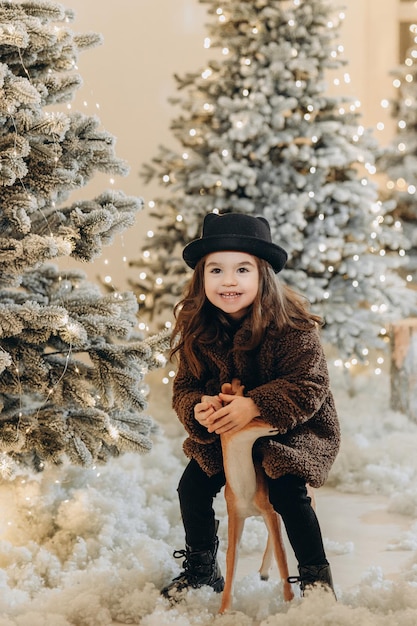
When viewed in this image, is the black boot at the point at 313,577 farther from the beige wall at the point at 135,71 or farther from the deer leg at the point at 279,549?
the beige wall at the point at 135,71

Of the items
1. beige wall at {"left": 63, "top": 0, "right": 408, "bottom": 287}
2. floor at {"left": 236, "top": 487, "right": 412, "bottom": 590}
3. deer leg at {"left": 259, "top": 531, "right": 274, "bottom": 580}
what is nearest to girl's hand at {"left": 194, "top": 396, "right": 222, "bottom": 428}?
deer leg at {"left": 259, "top": 531, "right": 274, "bottom": 580}

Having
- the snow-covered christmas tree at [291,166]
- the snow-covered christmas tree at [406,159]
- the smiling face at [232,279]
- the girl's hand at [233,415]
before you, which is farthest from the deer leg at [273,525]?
the snow-covered christmas tree at [406,159]

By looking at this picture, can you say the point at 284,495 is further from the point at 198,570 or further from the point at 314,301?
the point at 314,301

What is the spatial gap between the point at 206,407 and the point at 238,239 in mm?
420

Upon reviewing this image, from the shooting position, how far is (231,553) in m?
1.99

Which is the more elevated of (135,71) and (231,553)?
(135,71)

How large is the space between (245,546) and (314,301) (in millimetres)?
1773

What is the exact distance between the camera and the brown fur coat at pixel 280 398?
195 centimetres

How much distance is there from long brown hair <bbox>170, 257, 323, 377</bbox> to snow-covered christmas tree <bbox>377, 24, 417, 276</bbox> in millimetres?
2696

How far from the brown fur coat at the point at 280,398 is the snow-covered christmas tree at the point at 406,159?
109 inches

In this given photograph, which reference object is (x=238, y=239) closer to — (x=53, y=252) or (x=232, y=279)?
(x=232, y=279)

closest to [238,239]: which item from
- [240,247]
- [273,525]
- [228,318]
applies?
[240,247]

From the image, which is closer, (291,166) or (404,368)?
(404,368)

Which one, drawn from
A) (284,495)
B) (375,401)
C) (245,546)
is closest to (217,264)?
(284,495)
